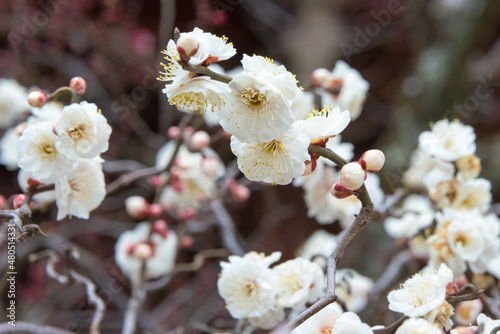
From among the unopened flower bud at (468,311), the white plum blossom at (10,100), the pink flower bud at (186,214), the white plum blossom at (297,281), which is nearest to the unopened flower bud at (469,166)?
the unopened flower bud at (468,311)

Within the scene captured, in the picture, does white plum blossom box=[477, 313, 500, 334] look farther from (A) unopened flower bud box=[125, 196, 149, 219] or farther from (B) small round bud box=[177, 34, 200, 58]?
(A) unopened flower bud box=[125, 196, 149, 219]

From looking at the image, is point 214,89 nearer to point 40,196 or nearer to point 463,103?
point 40,196

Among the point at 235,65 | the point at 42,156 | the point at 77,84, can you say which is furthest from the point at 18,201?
the point at 235,65

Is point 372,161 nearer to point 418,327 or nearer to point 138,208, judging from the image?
point 418,327

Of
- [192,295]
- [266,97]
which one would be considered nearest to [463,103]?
[192,295]

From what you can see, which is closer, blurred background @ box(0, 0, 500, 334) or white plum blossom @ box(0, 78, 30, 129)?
white plum blossom @ box(0, 78, 30, 129)

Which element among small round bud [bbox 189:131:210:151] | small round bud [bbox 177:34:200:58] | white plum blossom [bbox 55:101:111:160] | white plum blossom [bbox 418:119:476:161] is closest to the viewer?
small round bud [bbox 177:34:200:58]

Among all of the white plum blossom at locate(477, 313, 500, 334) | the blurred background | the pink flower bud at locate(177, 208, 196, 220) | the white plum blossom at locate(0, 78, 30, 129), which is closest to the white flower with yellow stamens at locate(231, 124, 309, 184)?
the white plum blossom at locate(477, 313, 500, 334)
